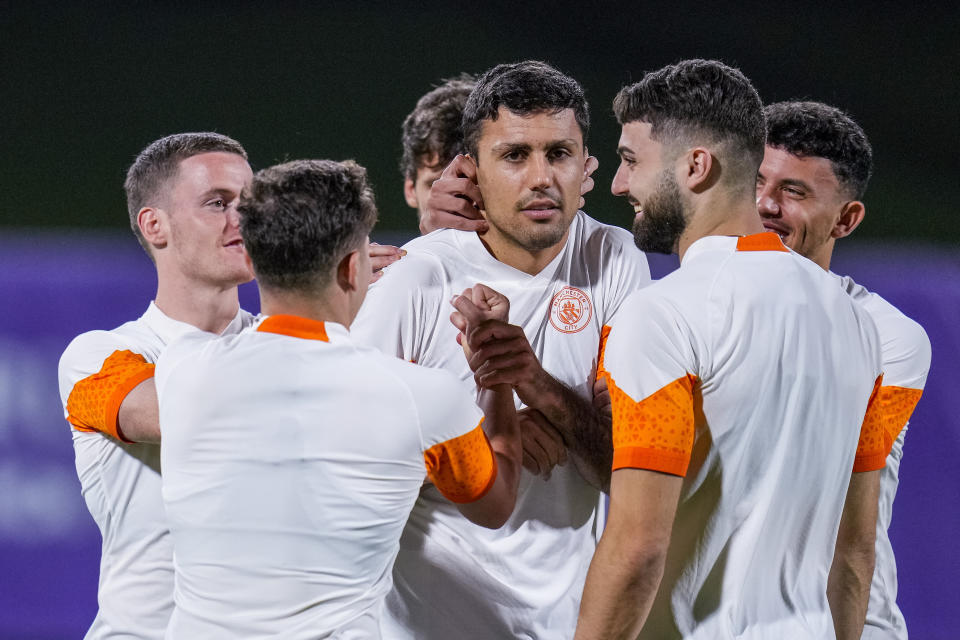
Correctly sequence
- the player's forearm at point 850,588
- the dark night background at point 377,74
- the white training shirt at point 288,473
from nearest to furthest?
the white training shirt at point 288,473 < the player's forearm at point 850,588 < the dark night background at point 377,74

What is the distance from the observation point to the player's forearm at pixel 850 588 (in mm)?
2299

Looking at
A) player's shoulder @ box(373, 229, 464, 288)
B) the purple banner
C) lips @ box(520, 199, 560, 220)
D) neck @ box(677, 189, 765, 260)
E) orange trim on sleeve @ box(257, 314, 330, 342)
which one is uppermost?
neck @ box(677, 189, 765, 260)

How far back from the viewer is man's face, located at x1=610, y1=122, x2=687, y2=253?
6.88ft

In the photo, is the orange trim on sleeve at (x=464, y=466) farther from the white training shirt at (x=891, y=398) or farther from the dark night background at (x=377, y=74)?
the dark night background at (x=377, y=74)

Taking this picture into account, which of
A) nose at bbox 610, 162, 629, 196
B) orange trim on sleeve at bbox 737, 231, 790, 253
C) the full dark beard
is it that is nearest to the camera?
orange trim on sleeve at bbox 737, 231, 790, 253

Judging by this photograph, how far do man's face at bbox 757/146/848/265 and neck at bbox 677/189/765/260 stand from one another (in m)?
0.80

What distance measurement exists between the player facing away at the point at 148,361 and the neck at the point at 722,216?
1213 mm

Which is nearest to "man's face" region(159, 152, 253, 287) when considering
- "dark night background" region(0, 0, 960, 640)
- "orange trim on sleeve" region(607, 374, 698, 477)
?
"orange trim on sleeve" region(607, 374, 698, 477)

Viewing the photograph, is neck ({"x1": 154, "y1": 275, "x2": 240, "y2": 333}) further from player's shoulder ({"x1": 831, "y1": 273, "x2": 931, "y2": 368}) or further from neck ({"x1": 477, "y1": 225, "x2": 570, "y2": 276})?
player's shoulder ({"x1": 831, "y1": 273, "x2": 931, "y2": 368})

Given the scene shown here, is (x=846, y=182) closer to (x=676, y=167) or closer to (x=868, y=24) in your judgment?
(x=676, y=167)

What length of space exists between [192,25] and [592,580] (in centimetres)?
553

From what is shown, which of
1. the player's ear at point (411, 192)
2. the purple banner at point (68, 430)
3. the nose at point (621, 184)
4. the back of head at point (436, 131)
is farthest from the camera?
the purple banner at point (68, 430)

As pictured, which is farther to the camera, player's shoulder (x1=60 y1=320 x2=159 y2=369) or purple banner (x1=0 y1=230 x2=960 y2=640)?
purple banner (x1=0 y1=230 x2=960 y2=640)

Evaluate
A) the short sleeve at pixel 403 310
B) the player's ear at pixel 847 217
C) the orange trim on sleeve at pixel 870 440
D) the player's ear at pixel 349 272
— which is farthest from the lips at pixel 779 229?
the player's ear at pixel 349 272
